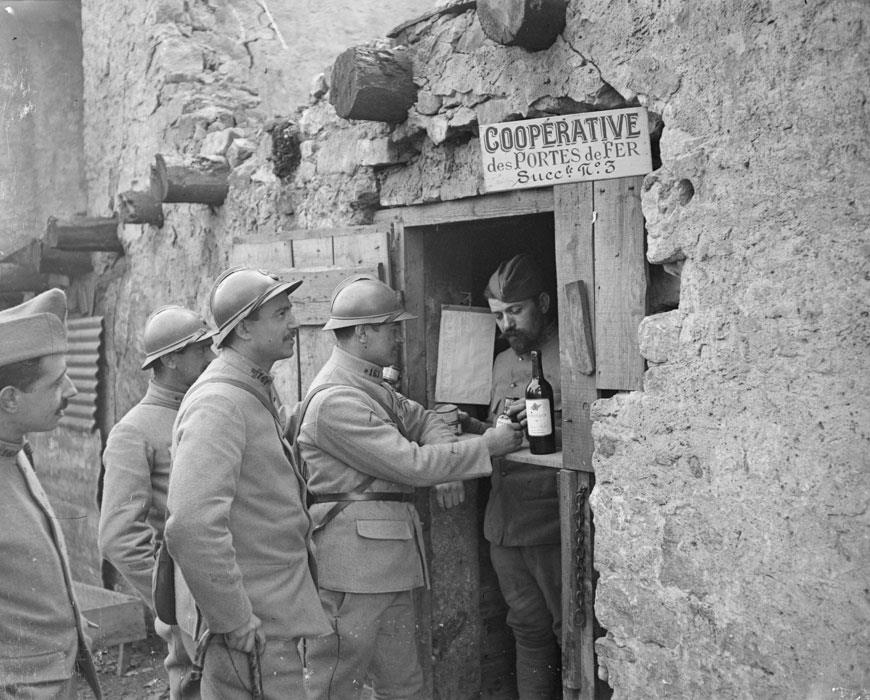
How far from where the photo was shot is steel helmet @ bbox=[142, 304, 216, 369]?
433 cm

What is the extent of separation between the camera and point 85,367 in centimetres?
841

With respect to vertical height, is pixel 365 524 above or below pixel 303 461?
below

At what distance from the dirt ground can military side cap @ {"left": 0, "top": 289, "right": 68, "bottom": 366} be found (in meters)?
3.55

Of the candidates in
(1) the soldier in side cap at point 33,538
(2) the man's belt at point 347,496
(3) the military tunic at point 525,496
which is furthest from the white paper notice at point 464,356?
(1) the soldier in side cap at point 33,538

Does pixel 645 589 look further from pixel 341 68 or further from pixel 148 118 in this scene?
pixel 148 118

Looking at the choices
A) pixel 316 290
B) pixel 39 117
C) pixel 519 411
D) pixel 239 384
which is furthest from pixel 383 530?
pixel 39 117

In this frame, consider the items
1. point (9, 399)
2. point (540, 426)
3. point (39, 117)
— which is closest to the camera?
point (9, 399)

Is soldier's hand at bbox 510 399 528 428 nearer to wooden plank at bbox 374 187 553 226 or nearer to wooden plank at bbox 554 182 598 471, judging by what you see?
wooden plank at bbox 554 182 598 471

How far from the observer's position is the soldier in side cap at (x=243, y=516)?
3.02 m

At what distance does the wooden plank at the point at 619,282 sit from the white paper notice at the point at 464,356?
132 cm

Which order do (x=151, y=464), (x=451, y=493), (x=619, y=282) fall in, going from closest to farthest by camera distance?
1. (x=619, y=282)
2. (x=151, y=464)
3. (x=451, y=493)

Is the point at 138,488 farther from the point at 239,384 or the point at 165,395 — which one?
the point at 239,384

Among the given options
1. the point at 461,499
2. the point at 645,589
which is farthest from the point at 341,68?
the point at 645,589

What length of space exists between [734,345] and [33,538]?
2258 mm
